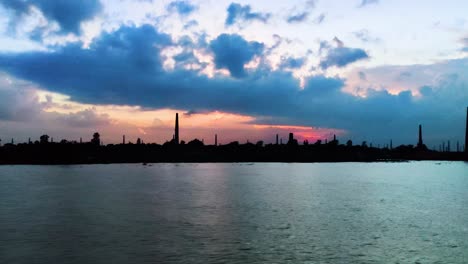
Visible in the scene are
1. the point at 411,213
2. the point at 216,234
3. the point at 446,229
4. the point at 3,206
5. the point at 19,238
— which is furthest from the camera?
the point at 3,206

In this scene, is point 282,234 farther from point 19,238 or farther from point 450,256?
point 19,238

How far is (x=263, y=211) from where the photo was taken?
49125 millimetres

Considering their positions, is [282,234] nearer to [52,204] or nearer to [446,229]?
[446,229]

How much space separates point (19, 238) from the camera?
32781 millimetres

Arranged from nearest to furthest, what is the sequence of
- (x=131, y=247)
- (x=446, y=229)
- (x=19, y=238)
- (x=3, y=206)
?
(x=131, y=247), (x=19, y=238), (x=446, y=229), (x=3, y=206)

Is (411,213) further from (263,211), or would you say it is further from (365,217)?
(263,211)

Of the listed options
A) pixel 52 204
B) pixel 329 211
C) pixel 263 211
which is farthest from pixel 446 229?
pixel 52 204

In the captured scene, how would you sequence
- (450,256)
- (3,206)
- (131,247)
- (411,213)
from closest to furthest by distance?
(450,256), (131,247), (411,213), (3,206)

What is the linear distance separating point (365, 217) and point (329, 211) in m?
5.15

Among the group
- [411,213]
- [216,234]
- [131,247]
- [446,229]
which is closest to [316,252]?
[216,234]

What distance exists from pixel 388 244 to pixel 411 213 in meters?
19.2

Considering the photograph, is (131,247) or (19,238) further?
(19,238)

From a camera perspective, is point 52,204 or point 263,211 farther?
point 52,204

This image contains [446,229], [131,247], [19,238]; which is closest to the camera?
[131,247]
